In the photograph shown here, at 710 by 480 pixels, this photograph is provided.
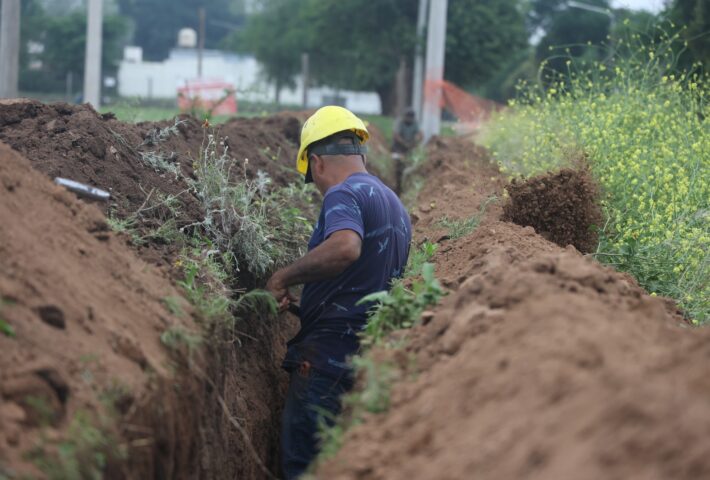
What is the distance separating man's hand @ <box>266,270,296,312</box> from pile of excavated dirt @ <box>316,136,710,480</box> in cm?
130

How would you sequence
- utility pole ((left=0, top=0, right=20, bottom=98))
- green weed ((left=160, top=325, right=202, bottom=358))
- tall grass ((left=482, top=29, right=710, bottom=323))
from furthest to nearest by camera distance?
utility pole ((left=0, top=0, right=20, bottom=98)) < tall grass ((left=482, top=29, right=710, bottom=323)) < green weed ((left=160, top=325, right=202, bottom=358))

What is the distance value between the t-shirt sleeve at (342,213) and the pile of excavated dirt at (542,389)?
0.94m

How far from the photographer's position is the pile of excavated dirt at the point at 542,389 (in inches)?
109

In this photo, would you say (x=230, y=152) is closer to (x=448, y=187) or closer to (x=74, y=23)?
(x=448, y=187)

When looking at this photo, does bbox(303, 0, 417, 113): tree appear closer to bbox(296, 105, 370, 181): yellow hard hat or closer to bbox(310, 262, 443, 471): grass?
bbox(296, 105, 370, 181): yellow hard hat

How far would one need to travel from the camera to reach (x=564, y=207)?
738cm

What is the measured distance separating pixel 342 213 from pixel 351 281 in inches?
18.9

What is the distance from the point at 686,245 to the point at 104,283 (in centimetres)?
418

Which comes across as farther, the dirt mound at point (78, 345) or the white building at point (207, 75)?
the white building at point (207, 75)

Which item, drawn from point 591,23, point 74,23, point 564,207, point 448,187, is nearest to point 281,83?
point 74,23

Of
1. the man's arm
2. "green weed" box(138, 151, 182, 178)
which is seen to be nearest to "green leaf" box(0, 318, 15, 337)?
the man's arm

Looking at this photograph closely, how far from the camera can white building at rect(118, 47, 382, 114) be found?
188 feet

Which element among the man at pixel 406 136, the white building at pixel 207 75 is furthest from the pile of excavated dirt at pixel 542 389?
the white building at pixel 207 75

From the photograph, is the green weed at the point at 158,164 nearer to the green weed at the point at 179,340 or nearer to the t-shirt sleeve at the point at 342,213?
the t-shirt sleeve at the point at 342,213
